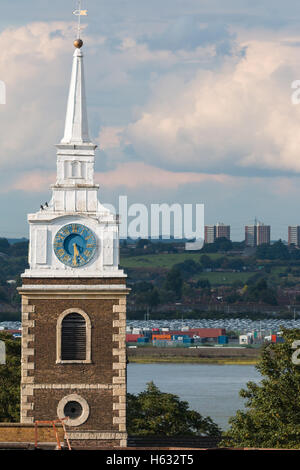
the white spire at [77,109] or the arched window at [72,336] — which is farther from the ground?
the white spire at [77,109]

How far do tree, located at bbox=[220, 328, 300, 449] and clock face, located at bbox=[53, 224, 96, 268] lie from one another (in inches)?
301

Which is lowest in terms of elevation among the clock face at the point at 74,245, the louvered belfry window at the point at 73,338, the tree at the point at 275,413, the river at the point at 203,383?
the river at the point at 203,383

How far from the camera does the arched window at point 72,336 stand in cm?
3522

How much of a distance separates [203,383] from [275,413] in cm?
8548

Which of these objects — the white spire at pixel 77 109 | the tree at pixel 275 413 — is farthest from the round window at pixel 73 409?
the white spire at pixel 77 109

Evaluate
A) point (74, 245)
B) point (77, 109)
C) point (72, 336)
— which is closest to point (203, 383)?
point (77, 109)

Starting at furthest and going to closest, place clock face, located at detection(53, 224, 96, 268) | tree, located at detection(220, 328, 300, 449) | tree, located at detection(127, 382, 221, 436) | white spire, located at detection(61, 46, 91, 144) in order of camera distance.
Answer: tree, located at detection(127, 382, 221, 436), tree, located at detection(220, 328, 300, 449), white spire, located at detection(61, 46, 91, 144), clock face, located at detection(53, 224, 96, 268)

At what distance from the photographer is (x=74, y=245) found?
1400 inches

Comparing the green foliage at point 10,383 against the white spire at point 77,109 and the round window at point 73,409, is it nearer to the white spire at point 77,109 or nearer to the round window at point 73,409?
the round window at point 73,409

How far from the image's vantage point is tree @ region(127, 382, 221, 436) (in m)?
49.6

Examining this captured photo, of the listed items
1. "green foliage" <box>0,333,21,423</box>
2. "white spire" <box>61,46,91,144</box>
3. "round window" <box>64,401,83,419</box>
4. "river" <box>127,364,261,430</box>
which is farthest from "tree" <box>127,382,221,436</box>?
"river" <box>127,364,261,430</box>

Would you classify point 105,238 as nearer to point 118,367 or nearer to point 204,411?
point 118,367

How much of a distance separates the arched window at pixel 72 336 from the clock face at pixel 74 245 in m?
1.45

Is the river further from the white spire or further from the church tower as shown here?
the white spire
